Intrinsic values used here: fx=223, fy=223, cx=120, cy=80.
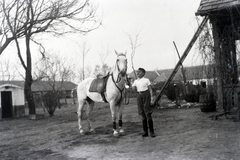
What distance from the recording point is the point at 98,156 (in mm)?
4816

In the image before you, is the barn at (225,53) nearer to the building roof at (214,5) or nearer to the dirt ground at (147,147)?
the building roof at (214,5)

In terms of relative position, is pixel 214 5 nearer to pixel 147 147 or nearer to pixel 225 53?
pixel 225 53

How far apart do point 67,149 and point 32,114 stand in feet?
35.8

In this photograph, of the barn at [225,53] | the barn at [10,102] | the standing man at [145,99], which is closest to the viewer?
the standing man at [145,99]

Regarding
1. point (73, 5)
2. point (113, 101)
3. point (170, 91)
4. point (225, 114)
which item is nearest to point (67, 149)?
point (113, 101)

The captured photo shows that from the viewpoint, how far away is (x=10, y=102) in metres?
17.4

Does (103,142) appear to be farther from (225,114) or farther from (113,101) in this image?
(225,114)

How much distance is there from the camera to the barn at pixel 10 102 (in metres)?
17.0

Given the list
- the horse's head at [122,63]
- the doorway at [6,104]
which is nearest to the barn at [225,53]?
the horse's head at [122,63]

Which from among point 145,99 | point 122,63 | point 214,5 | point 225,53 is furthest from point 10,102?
point 214,5

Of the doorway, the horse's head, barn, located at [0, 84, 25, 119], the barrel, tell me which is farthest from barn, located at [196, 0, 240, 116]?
the doorway

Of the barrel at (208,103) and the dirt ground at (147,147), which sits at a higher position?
the barrel at (208,103)

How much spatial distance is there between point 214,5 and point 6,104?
52.4ft

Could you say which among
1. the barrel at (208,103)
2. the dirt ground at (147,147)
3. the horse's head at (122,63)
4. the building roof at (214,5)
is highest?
the building roof at (214,5)
